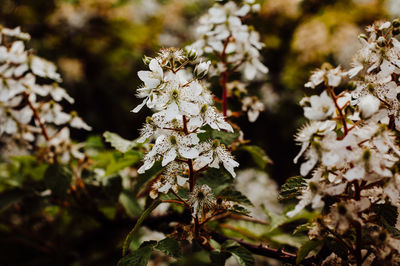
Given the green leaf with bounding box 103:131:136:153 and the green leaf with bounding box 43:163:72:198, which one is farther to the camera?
the green leaf with bounding box 43:163:72:198

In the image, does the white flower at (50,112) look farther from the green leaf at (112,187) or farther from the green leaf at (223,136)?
the green leaf at (223,136)

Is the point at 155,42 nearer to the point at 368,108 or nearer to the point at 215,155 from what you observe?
the point at 215,155

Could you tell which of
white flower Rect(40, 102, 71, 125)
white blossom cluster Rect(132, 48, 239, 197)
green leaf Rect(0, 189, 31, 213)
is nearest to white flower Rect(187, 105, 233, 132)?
white blossom cluster Rect(132, 48, 239, 197)

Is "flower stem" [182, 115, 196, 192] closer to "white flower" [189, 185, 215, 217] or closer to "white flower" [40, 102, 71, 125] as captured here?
"white flower" [189, 185, 215, 217]

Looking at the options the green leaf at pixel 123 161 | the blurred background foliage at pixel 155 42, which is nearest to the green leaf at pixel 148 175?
the green leaf at pixel 123 161

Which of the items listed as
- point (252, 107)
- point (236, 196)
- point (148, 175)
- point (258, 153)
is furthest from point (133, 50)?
point (236, 196)

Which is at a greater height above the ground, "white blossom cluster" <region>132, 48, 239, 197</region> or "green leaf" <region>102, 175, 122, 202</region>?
"green leaf" <region>102, 175, 122, 202</region>

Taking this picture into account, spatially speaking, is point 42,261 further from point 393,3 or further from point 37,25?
point 393,3
